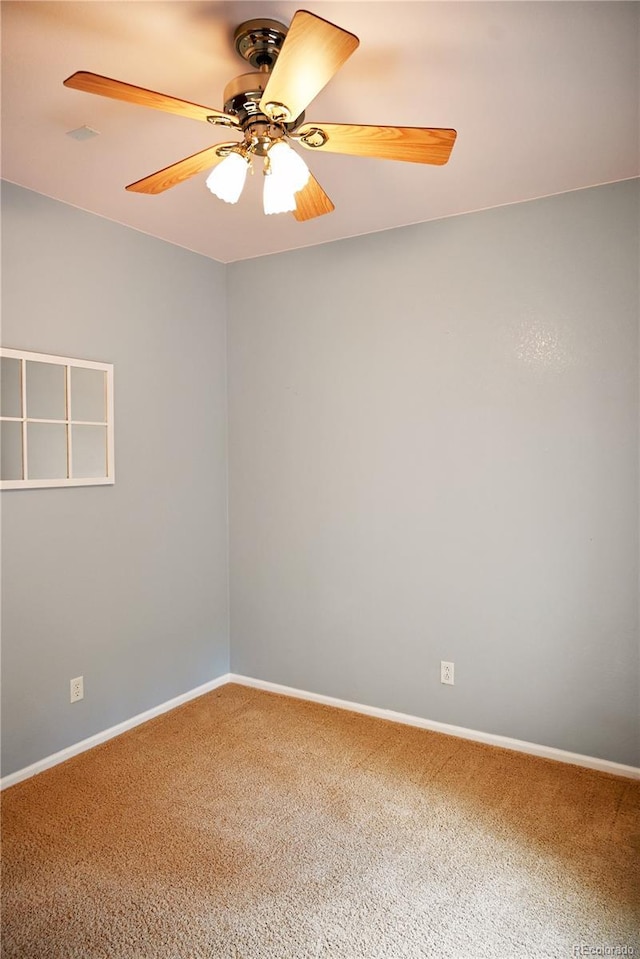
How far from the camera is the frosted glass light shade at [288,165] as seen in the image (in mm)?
1720

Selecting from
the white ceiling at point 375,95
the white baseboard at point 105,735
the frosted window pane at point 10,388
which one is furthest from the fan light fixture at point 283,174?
the white baseboard at point 105,735

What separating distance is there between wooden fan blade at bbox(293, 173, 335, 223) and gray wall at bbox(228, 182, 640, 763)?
102 centimetres

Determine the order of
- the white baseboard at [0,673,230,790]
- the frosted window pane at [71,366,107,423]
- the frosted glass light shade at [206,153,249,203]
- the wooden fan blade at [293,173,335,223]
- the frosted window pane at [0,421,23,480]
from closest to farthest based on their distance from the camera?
the frosted glass light shade at [206,153,249,203] < the wooden fan blade at [293,173,335,223] < the frosted window pane at [0,421,23,480] < the white baseboard at [0,673,230,790] < the frosted window pane at [71,366,107,423]

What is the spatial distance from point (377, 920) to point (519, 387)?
2150mm

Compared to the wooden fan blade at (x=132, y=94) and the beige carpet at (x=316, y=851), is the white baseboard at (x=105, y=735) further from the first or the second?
the wooden fan blade at (x=132, y=94)

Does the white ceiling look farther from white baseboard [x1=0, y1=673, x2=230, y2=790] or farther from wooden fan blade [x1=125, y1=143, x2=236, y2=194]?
white baseboard [x1=0, y1=673, x2=230, y2=790]

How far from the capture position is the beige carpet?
71.2 inches

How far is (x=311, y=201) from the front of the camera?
2170 millimetres

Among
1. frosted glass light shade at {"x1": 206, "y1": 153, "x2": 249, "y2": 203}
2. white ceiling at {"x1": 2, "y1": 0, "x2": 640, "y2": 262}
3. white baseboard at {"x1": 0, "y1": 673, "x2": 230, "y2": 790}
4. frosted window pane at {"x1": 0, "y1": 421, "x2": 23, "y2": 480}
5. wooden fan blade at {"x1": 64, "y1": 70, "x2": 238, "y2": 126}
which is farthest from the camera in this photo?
white baseboard at {"x1": 0, "y1": 673, "x2": 230, "y2": 790}

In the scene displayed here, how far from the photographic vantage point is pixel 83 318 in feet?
9.66

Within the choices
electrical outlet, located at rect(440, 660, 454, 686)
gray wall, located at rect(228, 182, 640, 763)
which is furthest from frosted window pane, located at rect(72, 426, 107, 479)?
electrical outlet, located at rect(440, 660, 454, 686)

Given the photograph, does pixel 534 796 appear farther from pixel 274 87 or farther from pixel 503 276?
pixel 274 87

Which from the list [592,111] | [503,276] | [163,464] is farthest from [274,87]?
[163,464]

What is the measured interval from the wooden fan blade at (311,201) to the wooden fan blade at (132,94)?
0.42 m
